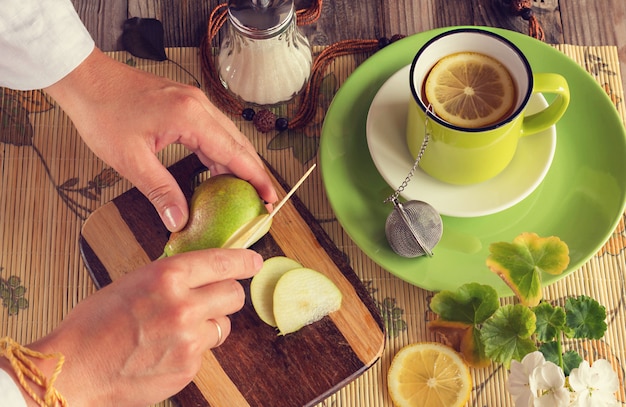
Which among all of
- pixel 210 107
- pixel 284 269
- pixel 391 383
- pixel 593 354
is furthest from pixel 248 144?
pixel 593 354

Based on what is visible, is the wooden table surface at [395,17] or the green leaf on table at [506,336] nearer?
the green leaf on table at [506,336]

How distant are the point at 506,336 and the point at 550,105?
0.37 metres

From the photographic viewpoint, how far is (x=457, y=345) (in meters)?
1.17

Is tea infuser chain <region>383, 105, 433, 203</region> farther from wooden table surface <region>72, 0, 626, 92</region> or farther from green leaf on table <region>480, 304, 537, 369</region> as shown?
wooden table surface <region>72, 0, 626, 92</region>

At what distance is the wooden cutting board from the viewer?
44.1 inches

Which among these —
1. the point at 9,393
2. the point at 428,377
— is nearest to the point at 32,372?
the point at 9,393

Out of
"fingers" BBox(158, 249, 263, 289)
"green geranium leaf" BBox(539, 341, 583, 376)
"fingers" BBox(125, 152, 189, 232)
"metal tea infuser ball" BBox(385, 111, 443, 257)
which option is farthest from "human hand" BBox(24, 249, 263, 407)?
"green geranium leaf" BBox(539, 341, 583, 376)

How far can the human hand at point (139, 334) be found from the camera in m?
0.95

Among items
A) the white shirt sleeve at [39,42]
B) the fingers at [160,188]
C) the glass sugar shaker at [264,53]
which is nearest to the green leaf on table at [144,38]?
the glass sugar shaker at [264,53]

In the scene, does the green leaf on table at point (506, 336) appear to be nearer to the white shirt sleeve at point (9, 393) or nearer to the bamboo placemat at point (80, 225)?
the bamboo placemat at point (80, 225)

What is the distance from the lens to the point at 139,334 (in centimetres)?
97

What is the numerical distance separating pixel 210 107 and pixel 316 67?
0.27 meters

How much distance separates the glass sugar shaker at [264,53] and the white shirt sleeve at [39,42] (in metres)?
0.25

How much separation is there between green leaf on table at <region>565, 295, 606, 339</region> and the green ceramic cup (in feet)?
0.81
